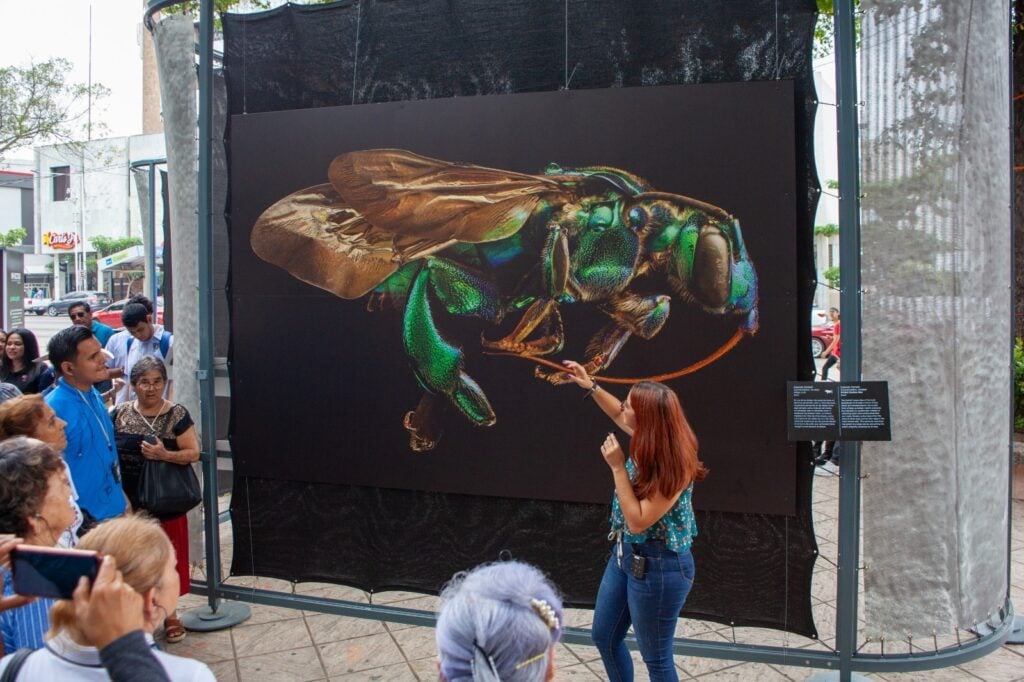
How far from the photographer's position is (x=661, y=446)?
3.16m

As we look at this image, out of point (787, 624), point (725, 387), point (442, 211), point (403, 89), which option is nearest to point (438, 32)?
point (403, 89)

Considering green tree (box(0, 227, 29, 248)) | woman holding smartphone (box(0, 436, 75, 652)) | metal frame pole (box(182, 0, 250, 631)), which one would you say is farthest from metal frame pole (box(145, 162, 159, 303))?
green tree (box(0, 227, 29, 248))

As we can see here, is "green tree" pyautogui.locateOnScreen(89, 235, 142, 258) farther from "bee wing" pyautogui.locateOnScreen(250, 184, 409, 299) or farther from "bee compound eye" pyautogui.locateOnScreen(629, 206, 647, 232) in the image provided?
"bee compound eye" pyautogui.locateOnScreen(629, 206, 647, 232)

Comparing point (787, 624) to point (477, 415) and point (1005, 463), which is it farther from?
point (477, 415)

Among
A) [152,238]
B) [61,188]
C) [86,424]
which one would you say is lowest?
[86,424]

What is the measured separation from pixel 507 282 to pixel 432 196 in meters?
0.63

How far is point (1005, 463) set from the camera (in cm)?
416

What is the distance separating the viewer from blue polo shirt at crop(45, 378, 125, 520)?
4.02 meters

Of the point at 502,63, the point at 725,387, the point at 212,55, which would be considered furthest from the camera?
the point at 212,55

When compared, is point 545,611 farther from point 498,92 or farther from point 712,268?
point 498,92

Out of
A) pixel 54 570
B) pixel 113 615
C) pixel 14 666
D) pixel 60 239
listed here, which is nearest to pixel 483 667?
pixel 113 615

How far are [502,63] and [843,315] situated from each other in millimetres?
2111

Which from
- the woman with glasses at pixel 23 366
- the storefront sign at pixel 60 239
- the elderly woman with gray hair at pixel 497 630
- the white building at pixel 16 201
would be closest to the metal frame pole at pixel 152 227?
the woman with glasses at pixel 23 366

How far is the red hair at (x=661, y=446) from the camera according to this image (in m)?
3.15
